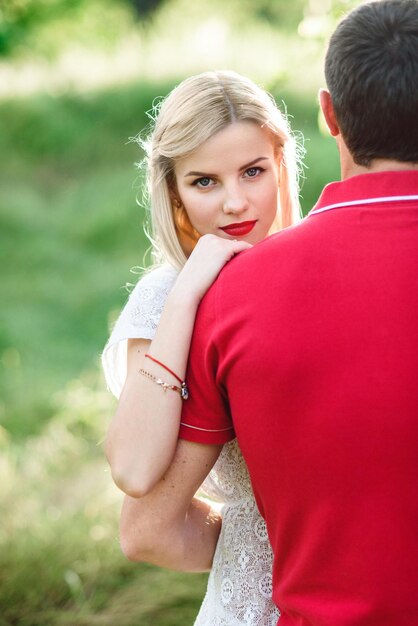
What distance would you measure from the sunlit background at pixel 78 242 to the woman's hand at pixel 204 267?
4.48ft

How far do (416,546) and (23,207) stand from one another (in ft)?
32.5

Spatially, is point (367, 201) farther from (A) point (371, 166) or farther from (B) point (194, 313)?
(B) point (194, 313)

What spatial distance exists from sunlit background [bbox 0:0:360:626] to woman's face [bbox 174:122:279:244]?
0.92m

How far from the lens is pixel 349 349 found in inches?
54.7

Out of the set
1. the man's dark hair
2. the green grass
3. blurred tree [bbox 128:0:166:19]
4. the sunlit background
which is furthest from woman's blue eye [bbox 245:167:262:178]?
blurred tree [bbox 128:0:166:19]

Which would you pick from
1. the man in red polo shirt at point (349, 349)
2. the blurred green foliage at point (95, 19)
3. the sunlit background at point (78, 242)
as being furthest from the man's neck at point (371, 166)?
the blurred green foliage at point (95, 19)

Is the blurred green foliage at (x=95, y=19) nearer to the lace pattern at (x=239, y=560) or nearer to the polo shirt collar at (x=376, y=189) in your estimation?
the lace pattern at (x=239, y=560)

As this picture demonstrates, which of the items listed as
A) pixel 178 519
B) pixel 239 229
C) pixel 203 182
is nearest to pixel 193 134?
pixel 203 182

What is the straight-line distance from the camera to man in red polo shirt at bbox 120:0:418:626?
138 cm

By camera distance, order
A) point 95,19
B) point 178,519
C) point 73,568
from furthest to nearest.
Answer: point 95,19
point 73,568
point 178,519

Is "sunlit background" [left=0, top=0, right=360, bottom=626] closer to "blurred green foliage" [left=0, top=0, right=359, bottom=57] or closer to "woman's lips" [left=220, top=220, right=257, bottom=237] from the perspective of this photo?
"blurred green foliage" [left=0, top=0, right=359, bottom=57]

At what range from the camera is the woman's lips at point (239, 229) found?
2.09 meters

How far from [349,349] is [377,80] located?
390mm

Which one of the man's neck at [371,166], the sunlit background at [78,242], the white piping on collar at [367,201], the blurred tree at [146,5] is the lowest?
the blurred tree at [146,5]
